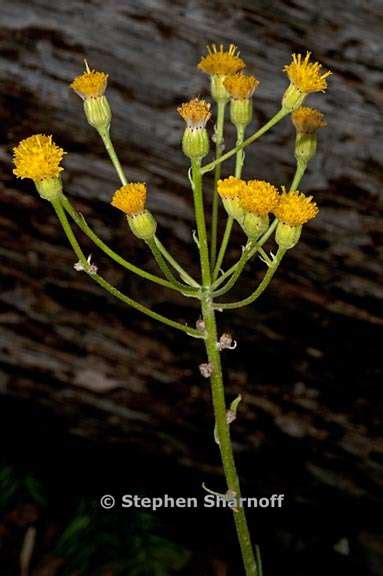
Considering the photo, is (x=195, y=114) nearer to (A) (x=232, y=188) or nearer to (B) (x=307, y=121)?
(A) (x=232, y=188)

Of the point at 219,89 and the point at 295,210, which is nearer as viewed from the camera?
the point at 295,210

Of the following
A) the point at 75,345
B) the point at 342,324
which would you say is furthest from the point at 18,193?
the point at 342,324

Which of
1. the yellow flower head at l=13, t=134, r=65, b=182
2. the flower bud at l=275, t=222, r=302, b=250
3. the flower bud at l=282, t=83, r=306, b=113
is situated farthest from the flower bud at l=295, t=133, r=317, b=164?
the yellow flower head at l=13, t=134, r=65, b=182

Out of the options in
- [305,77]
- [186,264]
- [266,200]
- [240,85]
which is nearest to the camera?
[266,200]

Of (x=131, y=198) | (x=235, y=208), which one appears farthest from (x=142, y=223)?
(x=235, y=208)

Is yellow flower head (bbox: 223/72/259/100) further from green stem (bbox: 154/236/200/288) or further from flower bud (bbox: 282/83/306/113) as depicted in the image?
green stem (bbox: 154/236/200/288)

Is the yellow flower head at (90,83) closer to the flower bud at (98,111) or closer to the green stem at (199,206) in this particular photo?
the flower bud at (98,111)

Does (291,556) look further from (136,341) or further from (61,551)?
(136,341)
